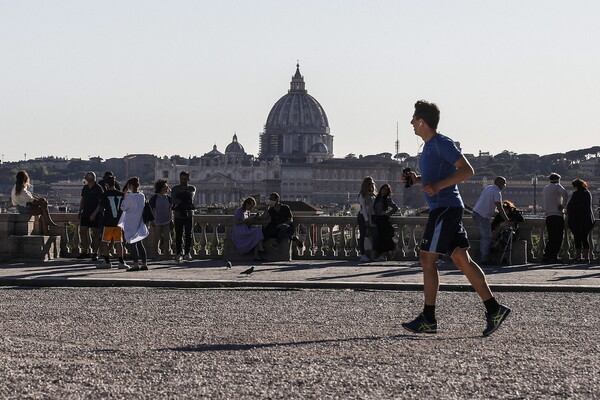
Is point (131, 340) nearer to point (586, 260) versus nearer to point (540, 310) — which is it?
point (540, 310)

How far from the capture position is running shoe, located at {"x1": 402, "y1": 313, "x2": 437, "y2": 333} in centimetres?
854

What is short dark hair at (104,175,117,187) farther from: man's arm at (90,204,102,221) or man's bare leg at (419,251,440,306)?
man's bare leg at (419,251,440,306)

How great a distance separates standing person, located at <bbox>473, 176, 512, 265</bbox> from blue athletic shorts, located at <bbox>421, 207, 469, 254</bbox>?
7317mm

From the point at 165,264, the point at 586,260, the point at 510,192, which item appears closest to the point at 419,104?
the point at 165,264

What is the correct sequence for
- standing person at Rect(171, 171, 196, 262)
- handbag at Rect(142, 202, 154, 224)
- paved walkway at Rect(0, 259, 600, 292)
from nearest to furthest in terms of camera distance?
paved walkway at Rect(0, 259, 600, 292) → handbag at Rect(142, 202, 154, 224) → standing person at Rect(171, 171, 196, 262)

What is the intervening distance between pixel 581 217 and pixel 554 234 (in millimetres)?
357

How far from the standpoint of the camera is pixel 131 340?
813cm

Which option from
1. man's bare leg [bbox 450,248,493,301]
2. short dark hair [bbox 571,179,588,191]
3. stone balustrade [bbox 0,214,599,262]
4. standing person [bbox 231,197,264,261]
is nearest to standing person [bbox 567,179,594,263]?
short dark hair [bbox 571,179,588,191]

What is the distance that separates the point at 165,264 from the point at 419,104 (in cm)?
760

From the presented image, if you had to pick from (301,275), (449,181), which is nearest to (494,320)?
(449,181)

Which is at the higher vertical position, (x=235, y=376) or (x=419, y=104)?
(x=419, y=104)

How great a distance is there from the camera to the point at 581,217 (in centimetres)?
1662

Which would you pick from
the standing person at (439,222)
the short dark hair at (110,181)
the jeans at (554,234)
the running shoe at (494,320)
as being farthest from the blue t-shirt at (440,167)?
the jeans at (554,234)

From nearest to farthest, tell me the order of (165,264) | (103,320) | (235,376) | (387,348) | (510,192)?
(235,376)
(387,348)
(103,320)
(165,264)
(510,192)
